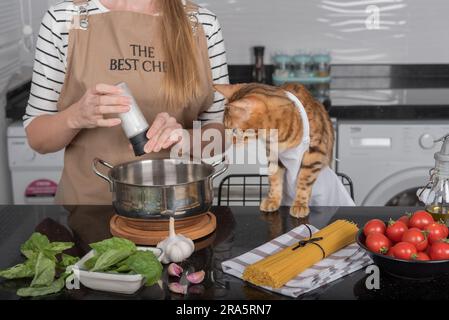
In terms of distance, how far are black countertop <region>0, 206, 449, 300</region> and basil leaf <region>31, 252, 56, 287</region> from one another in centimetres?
4

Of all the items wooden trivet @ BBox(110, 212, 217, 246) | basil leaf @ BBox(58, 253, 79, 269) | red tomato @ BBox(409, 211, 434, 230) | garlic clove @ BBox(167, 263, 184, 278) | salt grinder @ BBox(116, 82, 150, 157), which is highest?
salt grinder @ BBox(116, 82, 150, 157)

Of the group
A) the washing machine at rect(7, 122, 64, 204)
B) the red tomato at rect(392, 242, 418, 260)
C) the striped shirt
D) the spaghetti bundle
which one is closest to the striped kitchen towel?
the spaghetti bundle

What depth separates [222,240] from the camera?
55.5 inches

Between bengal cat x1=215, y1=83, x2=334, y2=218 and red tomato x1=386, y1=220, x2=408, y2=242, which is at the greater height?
bengal cat x1=215, y1=83, x2=334, y2=218

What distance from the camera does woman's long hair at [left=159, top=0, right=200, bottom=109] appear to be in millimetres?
1691

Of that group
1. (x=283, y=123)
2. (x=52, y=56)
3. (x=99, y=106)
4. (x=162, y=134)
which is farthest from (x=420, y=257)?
(x=52, y=56)

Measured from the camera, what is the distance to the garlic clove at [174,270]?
1220mm

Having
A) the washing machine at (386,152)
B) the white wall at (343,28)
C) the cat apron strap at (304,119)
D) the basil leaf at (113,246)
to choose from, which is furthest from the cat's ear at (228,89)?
the white wall at (343,28)

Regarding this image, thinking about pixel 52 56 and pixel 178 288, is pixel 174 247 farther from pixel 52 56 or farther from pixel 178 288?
pixel 52 56

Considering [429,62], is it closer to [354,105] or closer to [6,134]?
[354,105]

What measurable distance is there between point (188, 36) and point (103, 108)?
0.40 meters

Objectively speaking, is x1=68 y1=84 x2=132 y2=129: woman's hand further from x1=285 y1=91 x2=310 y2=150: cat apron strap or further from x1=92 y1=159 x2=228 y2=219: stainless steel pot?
x1=285 y1=91 x2=310 y2=150: cat apron strap

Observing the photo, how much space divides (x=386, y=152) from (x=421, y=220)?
64.9 inches
